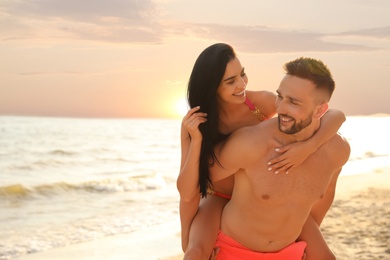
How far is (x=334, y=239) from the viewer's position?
24.2 feet

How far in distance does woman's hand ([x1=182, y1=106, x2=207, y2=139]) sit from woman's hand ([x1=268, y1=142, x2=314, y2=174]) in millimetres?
513

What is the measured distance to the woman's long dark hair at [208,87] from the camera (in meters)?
3.90

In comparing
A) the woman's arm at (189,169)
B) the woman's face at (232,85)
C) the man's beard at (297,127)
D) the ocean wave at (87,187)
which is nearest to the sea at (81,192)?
the ocean wave at (87,187)

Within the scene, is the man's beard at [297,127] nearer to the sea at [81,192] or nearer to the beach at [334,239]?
the beach at [334,239]

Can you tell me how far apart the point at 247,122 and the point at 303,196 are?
2.33ft

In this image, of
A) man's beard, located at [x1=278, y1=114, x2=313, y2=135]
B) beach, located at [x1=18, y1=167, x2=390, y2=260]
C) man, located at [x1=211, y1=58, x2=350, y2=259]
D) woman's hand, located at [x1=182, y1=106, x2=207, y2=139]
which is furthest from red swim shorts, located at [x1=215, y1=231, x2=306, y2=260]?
beach, located at [x1=18, y1=167, x2=390, y2=260]

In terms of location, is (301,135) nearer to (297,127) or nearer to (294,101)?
(297,127)

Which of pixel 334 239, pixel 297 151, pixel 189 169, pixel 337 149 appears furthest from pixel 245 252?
pixel 334 239

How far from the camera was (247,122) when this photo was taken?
4.20 m

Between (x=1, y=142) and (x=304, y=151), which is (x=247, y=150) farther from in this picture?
(x=1, y=142)

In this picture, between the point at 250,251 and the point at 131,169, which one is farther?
the point at 131,169

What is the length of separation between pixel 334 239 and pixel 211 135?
4.09 m

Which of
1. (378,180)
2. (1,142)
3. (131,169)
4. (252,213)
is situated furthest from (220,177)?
(1,142)

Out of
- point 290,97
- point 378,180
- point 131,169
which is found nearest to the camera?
point 290,97
